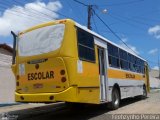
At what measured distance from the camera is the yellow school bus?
1151cm

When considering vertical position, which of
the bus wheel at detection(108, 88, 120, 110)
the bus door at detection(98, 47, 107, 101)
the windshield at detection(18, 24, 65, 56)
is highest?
the windshield at detection(18, 24, 65, 56)

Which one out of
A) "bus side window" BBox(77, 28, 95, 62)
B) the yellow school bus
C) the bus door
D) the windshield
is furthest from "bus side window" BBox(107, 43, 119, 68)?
the windshield

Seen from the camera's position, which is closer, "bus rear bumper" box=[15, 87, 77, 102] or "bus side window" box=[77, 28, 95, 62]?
"bus rear bumper" box=[15, 87, 77, 102]

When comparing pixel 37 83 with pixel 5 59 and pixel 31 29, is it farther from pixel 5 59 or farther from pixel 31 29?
pixel 5 59

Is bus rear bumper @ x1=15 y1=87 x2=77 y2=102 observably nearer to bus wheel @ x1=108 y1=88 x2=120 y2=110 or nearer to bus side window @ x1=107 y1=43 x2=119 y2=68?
bus wheel @ x1=108 y1=88 x2=120 y2=110

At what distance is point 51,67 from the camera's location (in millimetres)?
11758

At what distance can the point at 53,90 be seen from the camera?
38.1 feet

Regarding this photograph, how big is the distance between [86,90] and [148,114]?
325 centimetres

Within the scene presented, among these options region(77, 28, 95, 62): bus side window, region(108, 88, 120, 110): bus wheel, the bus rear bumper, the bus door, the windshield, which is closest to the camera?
the bus rear bumper

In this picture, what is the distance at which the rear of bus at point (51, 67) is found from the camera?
11469mm

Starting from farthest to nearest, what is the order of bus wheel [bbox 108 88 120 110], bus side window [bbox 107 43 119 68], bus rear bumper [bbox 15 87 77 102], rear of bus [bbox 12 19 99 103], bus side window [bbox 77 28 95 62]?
bus side window [bbox 107 43 119 68] → bus wheel [bbox 108 88 120 110] → bus side window [bbox 77 28 95 62] → rear of bus [bbox 12 19 99 103] → bus rear bumper [bbox 15 87 77 102]

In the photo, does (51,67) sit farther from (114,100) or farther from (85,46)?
(114,100)

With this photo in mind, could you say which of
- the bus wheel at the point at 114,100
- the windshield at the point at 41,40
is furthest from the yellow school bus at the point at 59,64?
the bus wheel at the point at 114,100

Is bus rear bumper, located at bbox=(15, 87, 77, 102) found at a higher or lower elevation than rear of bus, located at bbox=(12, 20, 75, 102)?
lower
